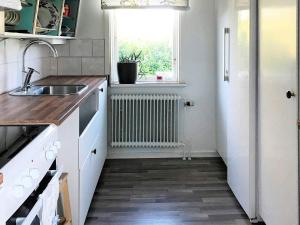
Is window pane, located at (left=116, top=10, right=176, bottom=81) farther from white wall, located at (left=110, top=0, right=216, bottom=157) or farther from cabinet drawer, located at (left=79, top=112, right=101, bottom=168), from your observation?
cabinet drawer, located at (left=79, top=112, right=101, bottom=168)

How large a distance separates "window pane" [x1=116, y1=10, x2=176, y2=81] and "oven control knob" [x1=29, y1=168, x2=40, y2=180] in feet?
11.2

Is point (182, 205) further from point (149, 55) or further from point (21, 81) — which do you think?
point (149, 55)

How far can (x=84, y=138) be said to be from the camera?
9.39 feet

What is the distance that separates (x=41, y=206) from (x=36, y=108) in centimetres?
103

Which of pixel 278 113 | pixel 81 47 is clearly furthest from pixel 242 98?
pixel 81 47

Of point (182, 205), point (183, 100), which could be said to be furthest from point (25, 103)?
point (183, 100)

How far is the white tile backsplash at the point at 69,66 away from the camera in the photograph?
4.71 m

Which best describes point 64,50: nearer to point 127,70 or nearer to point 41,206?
point 127,70

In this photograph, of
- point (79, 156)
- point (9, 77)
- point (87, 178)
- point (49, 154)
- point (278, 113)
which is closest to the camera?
point (49, 154)

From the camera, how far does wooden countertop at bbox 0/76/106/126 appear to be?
212 centimetres

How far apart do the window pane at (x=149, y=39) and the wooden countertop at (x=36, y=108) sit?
1.62 meters

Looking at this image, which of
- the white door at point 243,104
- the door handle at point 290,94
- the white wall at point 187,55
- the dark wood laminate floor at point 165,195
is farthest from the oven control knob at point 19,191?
the white wall at point 187,55

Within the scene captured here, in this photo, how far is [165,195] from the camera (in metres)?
3.63

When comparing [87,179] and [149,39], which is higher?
[149,39]
